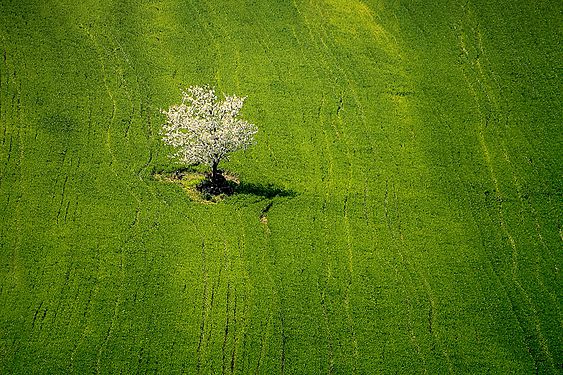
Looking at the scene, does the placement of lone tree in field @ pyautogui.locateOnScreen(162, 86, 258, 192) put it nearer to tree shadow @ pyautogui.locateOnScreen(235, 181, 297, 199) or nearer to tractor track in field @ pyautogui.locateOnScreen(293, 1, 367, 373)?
tree shadow @ pyautogui.locateOnScreen(235, 181, 297, 199)

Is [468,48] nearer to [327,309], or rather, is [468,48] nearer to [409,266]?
[409,266]

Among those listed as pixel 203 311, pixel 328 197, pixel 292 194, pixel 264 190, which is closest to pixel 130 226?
pixel 203 311

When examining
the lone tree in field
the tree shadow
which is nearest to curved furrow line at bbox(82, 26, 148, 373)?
the lone tree in field

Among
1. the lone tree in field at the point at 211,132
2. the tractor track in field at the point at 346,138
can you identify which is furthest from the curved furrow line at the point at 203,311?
the tractor track in field at the point at 346,138

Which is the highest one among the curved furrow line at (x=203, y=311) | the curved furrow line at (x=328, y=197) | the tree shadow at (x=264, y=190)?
the curved furrow line at (x=328, y=197)

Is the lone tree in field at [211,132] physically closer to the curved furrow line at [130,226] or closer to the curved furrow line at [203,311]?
the curved furrow line at [130,226]

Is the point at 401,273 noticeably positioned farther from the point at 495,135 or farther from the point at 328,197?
the point at 495,135
